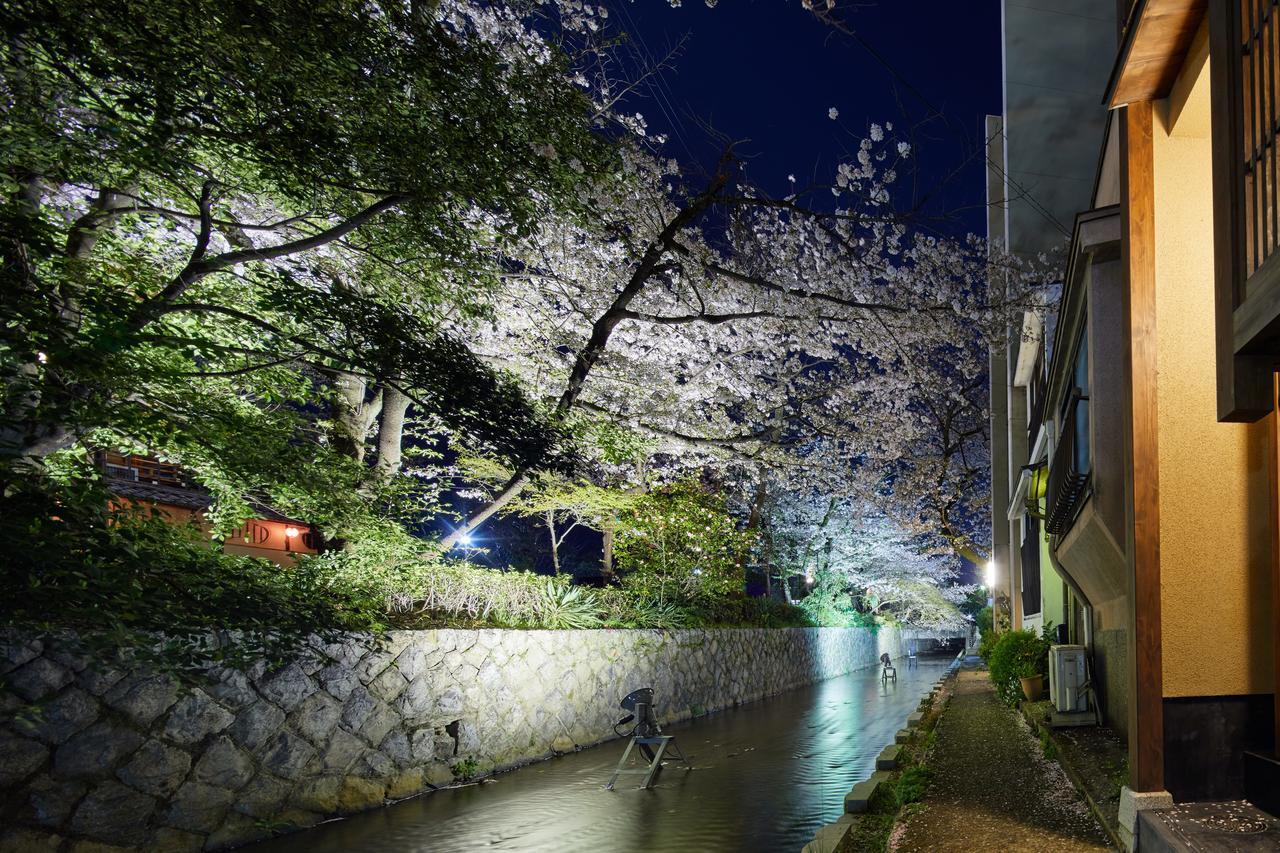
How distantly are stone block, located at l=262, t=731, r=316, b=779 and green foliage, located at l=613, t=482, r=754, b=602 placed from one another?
10.1 m

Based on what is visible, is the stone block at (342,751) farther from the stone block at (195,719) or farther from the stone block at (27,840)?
the stone block at (27,840)

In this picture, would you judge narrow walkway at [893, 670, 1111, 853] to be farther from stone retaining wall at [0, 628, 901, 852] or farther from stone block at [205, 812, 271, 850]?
stone block at [205, 812, 271, 850]

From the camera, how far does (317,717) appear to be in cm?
818

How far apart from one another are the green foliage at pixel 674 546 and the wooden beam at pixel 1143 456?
13.4m

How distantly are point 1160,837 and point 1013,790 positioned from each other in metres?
2.74

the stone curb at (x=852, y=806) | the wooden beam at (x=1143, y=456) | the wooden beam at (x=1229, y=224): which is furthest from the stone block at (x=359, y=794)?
the wooden beam at (x=1229, y=224)

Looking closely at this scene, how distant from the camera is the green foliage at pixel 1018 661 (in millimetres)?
12617

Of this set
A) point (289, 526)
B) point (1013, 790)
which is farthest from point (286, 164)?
point (289, 526)

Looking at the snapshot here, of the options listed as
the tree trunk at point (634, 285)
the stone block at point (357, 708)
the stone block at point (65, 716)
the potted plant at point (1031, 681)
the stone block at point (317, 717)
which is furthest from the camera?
the potted plant at point (1031, 681)

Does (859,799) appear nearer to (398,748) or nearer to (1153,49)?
(398,748)

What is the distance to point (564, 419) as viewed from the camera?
411 inches

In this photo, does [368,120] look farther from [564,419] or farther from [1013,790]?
[1013,790]

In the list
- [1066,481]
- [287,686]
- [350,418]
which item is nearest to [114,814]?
[287,686]

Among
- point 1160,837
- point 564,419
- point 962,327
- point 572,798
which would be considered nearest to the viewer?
point 1160,837
